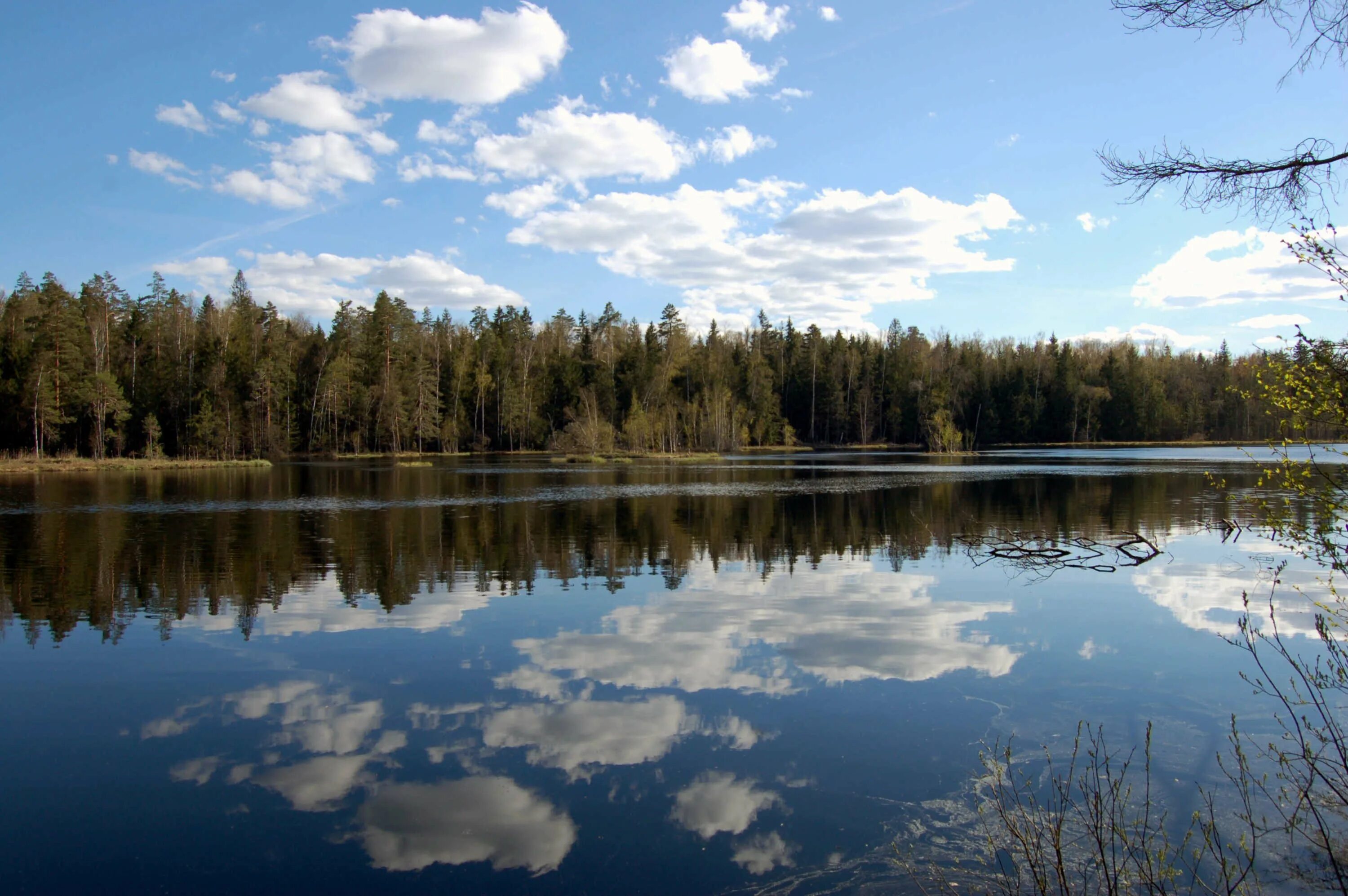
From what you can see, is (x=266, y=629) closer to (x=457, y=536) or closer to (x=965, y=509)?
(x=457, y=536)

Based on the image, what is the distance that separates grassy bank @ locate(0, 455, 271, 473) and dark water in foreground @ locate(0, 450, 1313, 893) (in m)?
35.4

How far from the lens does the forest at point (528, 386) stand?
58.5 metres

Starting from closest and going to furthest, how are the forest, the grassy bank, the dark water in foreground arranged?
the dark water in foreground, the grassy bank, the forest

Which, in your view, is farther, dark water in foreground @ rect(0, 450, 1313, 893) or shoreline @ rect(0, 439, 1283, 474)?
shoreline @ rect(0, 439, 1283, 474)

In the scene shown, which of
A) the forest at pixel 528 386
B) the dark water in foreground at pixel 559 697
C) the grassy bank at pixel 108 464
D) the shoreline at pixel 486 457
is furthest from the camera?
the forest at pixel 528 386

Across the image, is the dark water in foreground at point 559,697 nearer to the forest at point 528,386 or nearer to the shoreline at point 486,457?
the shoreline at point 486,457

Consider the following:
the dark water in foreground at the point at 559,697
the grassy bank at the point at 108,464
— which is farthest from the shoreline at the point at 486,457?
the dark water in foreground at the point at 559,697

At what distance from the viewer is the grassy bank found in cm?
4828

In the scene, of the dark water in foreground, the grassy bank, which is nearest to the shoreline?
the grassy bank

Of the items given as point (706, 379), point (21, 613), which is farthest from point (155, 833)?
point (706, 379)

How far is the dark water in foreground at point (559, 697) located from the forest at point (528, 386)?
115 ft

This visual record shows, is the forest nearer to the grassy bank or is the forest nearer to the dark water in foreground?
the grassy bank

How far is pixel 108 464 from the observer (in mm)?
52188

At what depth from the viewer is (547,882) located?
5188 mm
